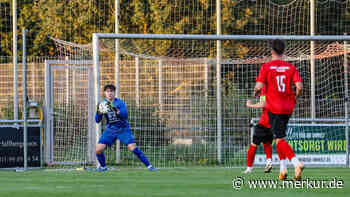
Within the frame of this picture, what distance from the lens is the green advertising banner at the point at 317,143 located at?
55.0 ft

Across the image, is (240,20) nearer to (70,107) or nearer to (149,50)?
(149,50)

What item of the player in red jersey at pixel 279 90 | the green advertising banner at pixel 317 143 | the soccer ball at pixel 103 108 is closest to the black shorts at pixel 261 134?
the player in red jersey at pixel 279 90

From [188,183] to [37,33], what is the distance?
53.2 ft

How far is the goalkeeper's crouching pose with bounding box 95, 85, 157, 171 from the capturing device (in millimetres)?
13922

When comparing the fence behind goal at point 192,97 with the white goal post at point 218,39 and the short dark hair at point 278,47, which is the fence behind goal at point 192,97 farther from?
the short dark hair at point 278,47

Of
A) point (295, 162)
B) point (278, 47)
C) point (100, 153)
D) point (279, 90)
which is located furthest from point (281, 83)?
point (100, 153)

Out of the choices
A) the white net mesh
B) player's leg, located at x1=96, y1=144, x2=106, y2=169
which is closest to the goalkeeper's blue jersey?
player's leg, located at x1=96, y1=144, x2=106, y2=169

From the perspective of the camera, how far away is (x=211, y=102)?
59.1 feet

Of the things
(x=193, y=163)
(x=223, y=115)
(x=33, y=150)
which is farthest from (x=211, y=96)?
(x=33, y=150)

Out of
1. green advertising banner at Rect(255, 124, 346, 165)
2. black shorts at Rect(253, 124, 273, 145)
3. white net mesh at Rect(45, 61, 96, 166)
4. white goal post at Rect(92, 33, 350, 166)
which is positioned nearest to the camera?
black shorts at Rect(253, 124, 273, 145)

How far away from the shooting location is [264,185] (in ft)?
30.5

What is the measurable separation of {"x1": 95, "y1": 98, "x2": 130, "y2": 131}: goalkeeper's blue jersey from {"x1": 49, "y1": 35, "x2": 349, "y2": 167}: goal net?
2.86m

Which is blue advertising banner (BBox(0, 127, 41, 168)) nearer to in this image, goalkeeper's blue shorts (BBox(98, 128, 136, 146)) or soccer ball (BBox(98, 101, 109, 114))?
goalkeeper's blue shorts (BBox(98, 128, 136, 146))

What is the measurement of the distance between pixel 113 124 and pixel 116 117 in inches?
7.2
